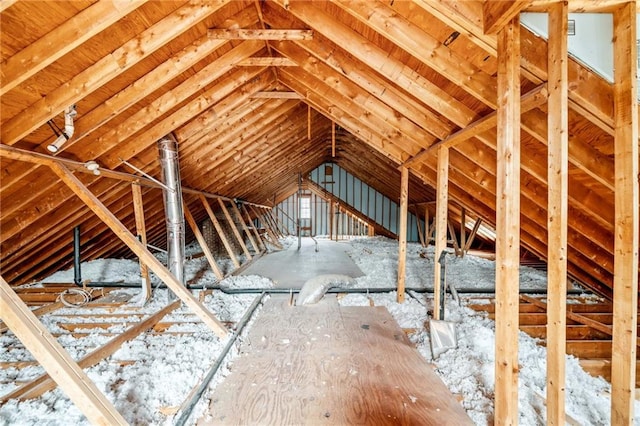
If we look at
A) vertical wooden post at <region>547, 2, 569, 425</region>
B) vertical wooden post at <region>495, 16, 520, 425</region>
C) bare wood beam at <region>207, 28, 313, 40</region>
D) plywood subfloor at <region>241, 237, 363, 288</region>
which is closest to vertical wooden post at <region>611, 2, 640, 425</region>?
vertical wooden post at <region>547, 2, 569, 425</region>

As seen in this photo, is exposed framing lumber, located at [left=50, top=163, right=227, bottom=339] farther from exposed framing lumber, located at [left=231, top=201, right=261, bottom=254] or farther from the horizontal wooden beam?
exposed framing lumber, located at [left=231, top=201, right=261, bottom=254]

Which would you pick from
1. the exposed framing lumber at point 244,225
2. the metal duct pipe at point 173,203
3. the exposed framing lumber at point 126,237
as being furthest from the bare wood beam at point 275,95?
the exposed framing lumber at point 244,225

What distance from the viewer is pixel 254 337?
290 centimetres

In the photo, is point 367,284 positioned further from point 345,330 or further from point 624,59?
point 624,59

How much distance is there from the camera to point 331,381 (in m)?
2.18

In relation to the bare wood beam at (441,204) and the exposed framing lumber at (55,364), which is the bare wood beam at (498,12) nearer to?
the bare wood beam at (441,204)

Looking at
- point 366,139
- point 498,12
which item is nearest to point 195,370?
point 498,12

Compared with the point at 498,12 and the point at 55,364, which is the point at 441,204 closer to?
the point at 498,12

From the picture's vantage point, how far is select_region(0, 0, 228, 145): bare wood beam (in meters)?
2.08

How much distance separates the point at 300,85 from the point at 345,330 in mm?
3039

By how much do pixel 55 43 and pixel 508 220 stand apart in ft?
9.22

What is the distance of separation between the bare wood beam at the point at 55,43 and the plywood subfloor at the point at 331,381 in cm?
238

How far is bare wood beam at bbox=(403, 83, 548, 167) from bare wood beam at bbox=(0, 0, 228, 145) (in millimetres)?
2111

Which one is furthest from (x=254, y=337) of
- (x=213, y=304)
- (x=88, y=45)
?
(x=88, y=45)
